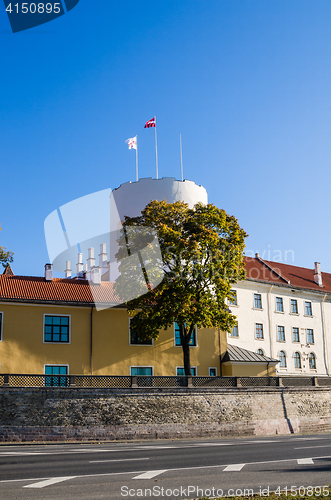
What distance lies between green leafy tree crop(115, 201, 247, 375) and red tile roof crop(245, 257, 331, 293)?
15.8 meters

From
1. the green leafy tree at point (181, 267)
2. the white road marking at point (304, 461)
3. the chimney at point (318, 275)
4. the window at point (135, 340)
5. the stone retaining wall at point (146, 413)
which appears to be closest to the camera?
the white road marking at point (304, 461)

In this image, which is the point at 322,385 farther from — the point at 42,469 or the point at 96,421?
the point at 42,469

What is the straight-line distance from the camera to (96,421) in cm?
2969

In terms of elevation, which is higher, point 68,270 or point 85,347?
point 68,270

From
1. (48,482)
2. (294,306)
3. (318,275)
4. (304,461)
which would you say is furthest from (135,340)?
(318,275)

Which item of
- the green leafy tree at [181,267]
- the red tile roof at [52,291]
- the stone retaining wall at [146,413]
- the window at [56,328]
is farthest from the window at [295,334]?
the window at [56,328]

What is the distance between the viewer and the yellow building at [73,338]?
34.2 metres

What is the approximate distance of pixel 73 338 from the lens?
35.8m

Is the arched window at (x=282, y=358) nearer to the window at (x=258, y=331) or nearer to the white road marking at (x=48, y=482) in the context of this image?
the window at (x=258, y=331)

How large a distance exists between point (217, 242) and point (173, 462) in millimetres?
21978

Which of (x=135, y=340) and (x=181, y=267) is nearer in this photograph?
(x=181, y=267)

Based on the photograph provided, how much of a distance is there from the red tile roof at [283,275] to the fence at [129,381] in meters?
16.9

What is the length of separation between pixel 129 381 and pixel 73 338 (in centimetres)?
630

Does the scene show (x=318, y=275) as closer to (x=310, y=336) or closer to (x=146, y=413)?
(x=310, y=336)
